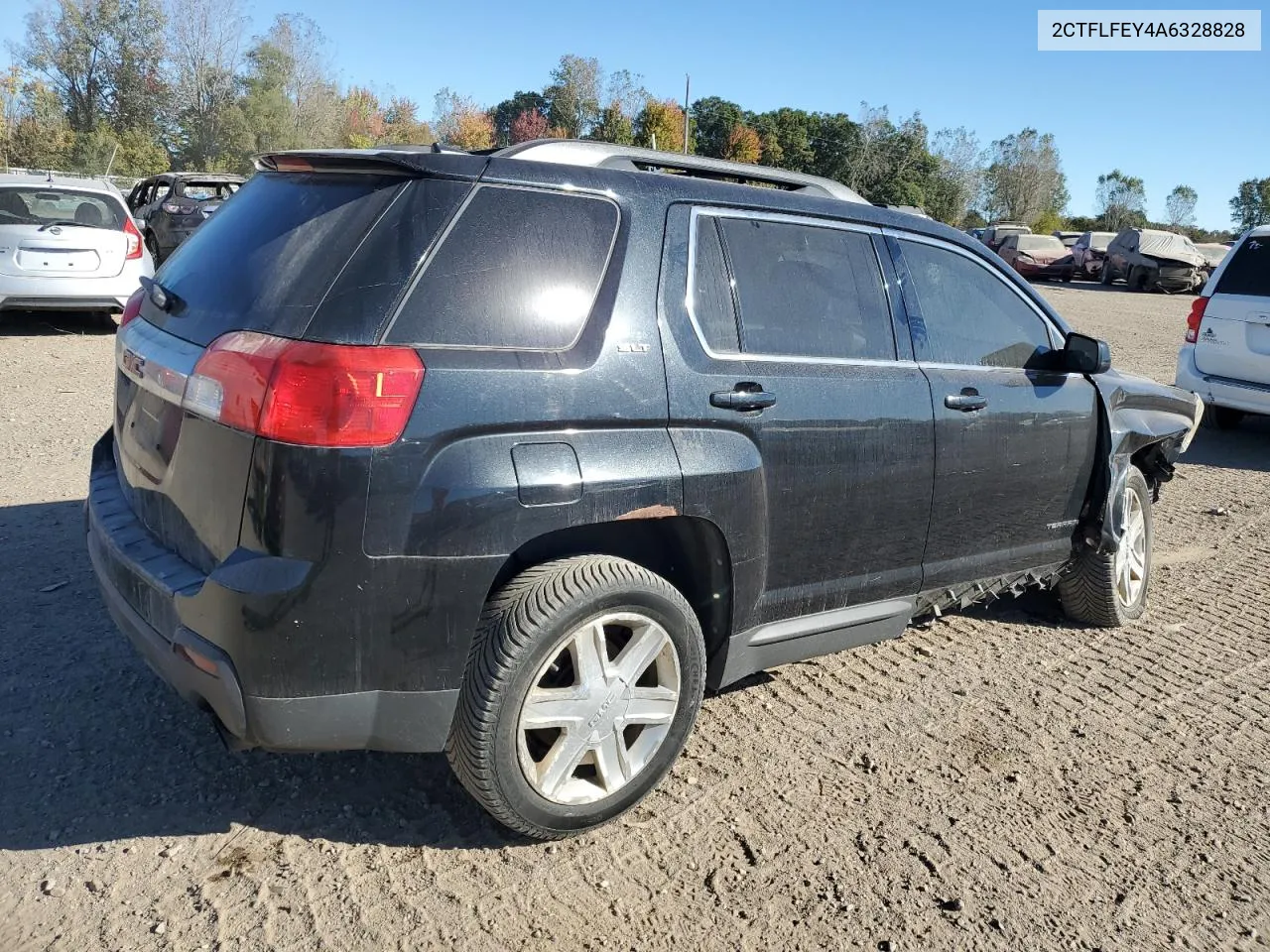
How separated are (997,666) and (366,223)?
3.13m

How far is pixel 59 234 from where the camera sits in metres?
10.5

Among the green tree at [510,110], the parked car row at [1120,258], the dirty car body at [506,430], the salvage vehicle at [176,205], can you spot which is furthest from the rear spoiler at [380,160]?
the green tree at [510,110]

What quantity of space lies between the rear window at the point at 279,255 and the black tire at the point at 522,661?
827 mm

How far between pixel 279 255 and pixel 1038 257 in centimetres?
3478

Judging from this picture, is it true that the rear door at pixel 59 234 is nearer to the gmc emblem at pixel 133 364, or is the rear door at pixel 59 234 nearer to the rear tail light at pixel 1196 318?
the gmc emblem at pixel 133 364

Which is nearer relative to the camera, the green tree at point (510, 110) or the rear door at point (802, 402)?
the rear door at point (802, 402)

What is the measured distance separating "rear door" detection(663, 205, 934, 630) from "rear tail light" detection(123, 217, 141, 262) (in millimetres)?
9682

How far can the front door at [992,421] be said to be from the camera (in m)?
3.86

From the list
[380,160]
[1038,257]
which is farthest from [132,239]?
[1038,257]

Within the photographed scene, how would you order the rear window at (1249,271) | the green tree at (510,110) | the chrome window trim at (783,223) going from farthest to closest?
the green tree at (510,110) → the rear window at (1249,271) → the chrome window trim at (783,223)

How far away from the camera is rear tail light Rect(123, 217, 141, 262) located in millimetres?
11023

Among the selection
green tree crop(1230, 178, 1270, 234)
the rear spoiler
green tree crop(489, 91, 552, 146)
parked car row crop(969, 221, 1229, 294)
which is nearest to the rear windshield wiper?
the rear spoiler

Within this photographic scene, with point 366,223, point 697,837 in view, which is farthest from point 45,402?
point 697,837

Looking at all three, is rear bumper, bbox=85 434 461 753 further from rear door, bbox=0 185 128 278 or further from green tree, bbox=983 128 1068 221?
green tree, bbox=983 128 1068 221
